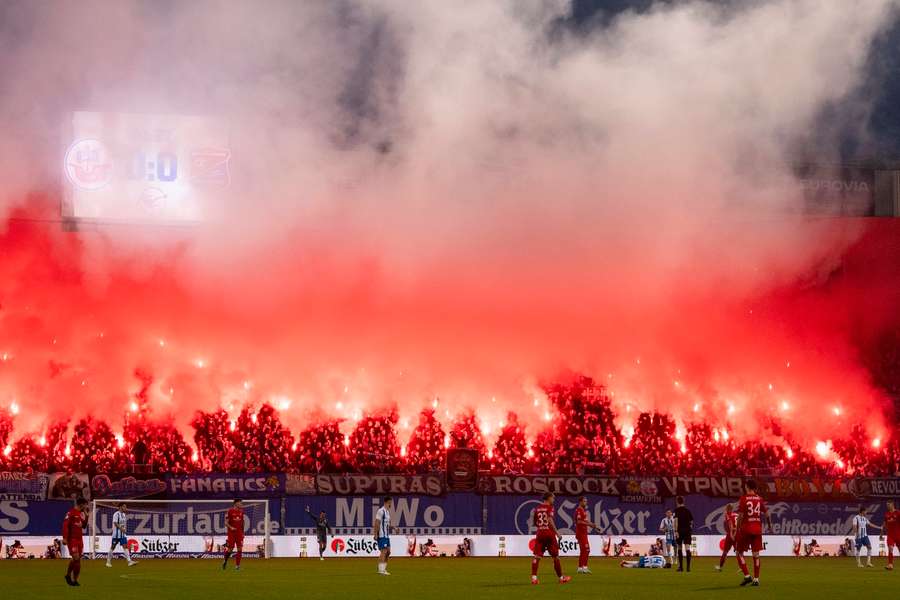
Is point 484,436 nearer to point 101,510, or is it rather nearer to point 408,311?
point 408,311

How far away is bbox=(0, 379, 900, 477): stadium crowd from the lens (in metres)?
42.8

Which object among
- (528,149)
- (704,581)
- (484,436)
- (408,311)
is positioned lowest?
(704,581)

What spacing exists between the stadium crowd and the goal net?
18.2 ft

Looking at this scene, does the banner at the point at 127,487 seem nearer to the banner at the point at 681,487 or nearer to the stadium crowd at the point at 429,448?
the stadium crowd at the point at 429,448

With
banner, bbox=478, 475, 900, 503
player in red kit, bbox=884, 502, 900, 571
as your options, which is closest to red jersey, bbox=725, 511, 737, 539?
player in red kit, bbox=884, 502, 900, 571

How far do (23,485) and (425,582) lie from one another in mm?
18593

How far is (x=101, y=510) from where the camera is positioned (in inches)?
1347

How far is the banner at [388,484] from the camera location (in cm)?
3650

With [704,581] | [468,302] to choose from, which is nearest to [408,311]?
[468,302]

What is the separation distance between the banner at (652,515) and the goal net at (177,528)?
7418 mm

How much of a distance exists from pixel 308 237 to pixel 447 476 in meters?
10.7

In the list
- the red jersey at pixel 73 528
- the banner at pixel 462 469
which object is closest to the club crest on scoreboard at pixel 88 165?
the banner at pixel 462 469

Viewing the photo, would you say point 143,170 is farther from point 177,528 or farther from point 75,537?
point 75,537

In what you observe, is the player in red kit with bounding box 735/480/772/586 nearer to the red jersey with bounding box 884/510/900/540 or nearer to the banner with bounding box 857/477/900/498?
the red jersey with bounding box 884/510/900/540
